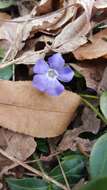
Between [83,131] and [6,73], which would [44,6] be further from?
[83,131]

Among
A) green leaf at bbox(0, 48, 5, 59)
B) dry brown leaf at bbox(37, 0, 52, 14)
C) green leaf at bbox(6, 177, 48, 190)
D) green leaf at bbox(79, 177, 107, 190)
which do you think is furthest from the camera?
dry brown leaf at bbox(37, 0, 52, 14)

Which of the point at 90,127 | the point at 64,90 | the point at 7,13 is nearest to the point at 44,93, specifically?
the point at 64,90

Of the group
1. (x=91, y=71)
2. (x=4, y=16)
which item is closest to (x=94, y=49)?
(x=91, y=71)

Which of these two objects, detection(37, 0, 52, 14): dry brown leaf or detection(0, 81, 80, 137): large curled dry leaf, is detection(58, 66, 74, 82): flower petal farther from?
detection(37, 0, 52, 14): dry brown leaf

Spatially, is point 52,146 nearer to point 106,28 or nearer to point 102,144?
point 102,144

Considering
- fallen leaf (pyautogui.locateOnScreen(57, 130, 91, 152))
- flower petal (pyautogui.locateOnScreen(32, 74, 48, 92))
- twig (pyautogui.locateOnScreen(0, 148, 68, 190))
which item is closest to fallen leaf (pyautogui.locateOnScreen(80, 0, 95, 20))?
flower petal (pyautogui.locateOnScreen(32, 74, 48, 92))

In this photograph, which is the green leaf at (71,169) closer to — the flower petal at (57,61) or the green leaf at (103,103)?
the green leaf at (103,103)
